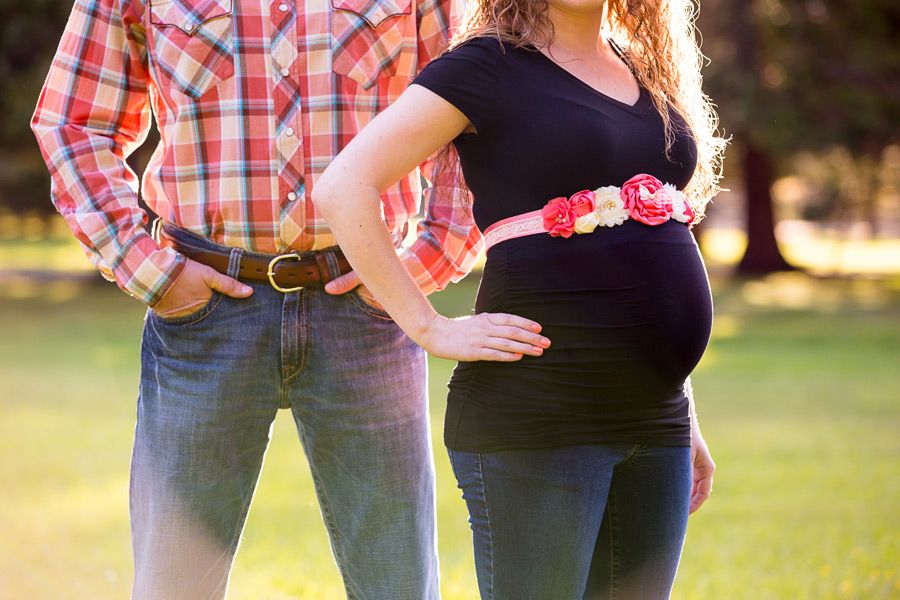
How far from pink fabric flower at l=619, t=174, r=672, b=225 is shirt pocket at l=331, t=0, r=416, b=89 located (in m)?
0.67

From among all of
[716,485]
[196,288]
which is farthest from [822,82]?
[196,288]

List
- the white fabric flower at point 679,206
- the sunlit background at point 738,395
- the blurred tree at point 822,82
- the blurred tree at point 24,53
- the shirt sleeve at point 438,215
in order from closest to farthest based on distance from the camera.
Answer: the white fabric flower at point 679,206, the shirt sleeve at point 438,215, the sunlit background at point 738,395, the blurred tree at point 822,82, the blurred tree at point 24,53

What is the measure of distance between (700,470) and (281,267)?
3.38 feet

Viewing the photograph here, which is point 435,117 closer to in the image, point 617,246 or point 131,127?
point 617,246

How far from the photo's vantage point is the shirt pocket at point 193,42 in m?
1.97

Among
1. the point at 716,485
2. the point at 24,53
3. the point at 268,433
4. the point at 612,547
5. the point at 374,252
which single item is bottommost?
the point at 716,485

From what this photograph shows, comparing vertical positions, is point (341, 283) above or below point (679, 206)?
below

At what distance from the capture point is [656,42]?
6.50 feet

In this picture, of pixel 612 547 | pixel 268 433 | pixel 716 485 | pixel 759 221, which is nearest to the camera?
pixel 612 547

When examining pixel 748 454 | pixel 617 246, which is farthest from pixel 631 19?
pixel 748 454

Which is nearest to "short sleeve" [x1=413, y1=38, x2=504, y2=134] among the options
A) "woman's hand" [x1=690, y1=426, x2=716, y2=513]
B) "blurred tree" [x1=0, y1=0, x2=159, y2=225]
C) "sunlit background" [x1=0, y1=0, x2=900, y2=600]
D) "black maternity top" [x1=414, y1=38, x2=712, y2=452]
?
"black maternity top" [x1=414, y1=38, x2=712, y2=452]

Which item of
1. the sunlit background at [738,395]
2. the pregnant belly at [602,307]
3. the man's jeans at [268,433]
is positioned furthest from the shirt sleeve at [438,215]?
the sunlit background at [738,395]

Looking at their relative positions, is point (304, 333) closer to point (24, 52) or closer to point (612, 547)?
point (612, 547)

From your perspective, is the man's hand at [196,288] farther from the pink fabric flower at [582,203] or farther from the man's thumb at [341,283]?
the pink fabric flower at [582,203]
